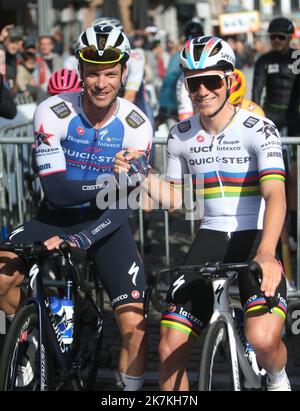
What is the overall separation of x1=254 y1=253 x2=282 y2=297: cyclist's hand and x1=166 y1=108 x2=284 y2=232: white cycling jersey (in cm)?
67

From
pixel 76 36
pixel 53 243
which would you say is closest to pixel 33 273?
pixel 53 243

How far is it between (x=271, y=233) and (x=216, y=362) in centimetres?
71

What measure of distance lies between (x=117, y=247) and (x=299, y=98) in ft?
17.3

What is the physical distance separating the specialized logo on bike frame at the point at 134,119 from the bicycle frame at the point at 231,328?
130 centimetres

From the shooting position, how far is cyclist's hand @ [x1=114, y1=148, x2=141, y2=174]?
5004 millimetres

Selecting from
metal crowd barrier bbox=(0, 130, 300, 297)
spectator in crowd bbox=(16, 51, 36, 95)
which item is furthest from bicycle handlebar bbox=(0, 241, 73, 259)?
spectator in crowd bbox=(16, 51, 36, 95)

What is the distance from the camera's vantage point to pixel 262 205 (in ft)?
16.7

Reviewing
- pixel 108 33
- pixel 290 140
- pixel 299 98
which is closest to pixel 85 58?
pixel 108 33

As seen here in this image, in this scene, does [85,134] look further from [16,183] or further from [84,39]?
[16,183]

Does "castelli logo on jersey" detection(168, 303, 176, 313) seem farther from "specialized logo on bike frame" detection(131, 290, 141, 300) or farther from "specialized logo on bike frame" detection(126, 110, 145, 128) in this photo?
"specialized logo on bike frame" detection(126, 110, 145, 128)

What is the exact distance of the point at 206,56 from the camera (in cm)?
499

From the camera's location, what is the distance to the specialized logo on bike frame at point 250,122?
5.03m

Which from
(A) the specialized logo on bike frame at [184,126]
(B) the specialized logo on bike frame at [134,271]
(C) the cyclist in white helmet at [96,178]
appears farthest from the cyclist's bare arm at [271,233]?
(B) the specialized logo on bike frame at [134,271]

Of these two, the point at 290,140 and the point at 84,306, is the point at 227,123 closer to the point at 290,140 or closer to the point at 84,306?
the point at 84,306
